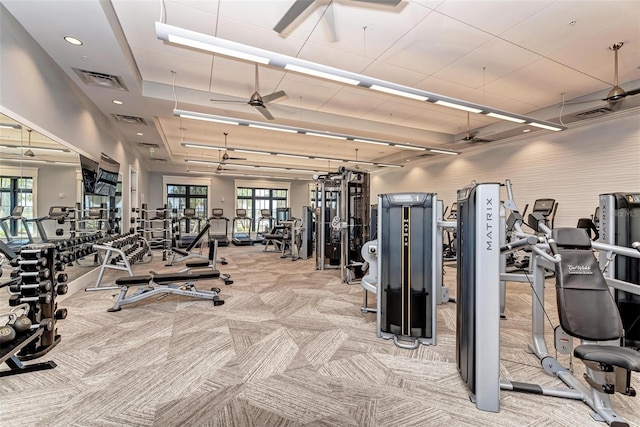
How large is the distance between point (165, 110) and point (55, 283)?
159 inches

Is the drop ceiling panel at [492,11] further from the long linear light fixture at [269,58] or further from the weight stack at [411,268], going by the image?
the weight stack at [411,268]

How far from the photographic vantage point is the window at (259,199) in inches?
569

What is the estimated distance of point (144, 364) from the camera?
242cm

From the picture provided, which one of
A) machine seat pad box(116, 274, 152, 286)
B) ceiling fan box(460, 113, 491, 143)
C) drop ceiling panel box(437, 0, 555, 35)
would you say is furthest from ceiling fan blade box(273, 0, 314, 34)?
ceiling fan box(460, 113, 491, 143)

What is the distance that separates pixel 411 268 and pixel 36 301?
3.38m

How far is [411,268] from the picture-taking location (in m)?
2.87

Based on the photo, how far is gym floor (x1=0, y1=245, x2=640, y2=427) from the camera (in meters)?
1.84

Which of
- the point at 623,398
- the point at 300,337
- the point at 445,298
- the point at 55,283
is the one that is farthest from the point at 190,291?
the point at 623,398

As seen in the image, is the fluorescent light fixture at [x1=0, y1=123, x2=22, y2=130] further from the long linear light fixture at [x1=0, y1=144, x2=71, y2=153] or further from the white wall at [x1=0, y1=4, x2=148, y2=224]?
the long linear light fixture at [x1=0, y1=144, x2=71, y2=153]

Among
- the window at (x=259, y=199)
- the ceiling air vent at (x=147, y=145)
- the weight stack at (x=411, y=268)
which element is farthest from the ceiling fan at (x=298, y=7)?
the window at (x=259, y=199)

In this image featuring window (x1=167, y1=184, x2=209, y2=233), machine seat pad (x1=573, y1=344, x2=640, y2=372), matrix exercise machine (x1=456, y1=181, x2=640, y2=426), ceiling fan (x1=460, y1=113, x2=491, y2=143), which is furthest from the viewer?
window (x1=167, y1=184, x2=209, y2=233)

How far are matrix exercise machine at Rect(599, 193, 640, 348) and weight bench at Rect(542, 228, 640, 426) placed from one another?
38.3 inches

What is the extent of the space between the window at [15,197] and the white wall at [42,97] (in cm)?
34

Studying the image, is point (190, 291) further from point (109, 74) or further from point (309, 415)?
point (109, 74)
